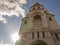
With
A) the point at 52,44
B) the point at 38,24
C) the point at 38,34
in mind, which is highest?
the point at 38,24

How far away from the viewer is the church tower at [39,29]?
127 feet

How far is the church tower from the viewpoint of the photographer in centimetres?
3869

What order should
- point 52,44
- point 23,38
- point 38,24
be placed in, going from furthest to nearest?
1. point 38,24
2. point 23,38
3. point 52,44

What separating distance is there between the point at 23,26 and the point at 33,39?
849 centimetres

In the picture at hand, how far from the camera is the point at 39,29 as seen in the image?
41.4 metres

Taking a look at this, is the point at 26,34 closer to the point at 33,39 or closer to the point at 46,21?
the point at 33,39

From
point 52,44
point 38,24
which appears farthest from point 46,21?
point 52,44

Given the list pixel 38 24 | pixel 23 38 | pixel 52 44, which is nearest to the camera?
pixel 52 44

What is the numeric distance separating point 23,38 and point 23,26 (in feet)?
22.6

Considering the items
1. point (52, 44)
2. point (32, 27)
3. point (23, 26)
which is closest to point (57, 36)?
point (52, 44)

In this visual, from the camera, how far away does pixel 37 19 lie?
45.6m

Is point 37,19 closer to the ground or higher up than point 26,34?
higher up

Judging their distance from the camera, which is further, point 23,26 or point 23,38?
point 23,26

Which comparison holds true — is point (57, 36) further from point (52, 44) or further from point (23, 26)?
point (23, 26)
